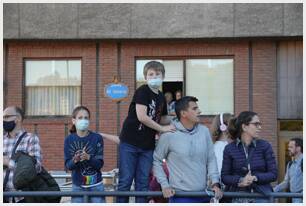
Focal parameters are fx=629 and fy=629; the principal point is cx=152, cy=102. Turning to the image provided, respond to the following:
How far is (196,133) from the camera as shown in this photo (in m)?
6.17

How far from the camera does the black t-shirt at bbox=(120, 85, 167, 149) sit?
6.44 m

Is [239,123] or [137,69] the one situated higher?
[137,69]

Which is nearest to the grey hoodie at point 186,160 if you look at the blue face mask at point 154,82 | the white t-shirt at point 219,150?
the blue face mask at point 154,82

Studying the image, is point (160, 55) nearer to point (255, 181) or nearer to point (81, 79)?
point (81, 79)

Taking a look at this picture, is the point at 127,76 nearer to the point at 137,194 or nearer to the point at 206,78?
the point at 206,78

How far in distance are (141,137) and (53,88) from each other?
11.0 metres

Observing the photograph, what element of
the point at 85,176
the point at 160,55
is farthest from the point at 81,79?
the point at 85,176

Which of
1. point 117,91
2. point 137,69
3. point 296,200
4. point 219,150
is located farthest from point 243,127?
point 137,69

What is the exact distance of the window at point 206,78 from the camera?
54.7 ft

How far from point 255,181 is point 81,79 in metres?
11.4

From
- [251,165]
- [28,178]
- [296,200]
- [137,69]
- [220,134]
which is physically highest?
[137,69]

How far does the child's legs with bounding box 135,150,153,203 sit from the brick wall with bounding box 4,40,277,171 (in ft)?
32.4

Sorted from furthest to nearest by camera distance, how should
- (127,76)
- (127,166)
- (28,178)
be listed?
(127,76) → (127,166) → (28,178)

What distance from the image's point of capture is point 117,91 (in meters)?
16.5
